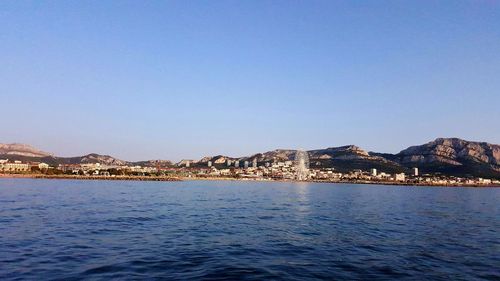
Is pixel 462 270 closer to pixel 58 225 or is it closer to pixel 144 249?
pixel 144 249

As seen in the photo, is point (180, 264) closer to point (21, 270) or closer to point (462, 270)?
point (21, 270)

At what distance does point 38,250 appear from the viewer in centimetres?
2009

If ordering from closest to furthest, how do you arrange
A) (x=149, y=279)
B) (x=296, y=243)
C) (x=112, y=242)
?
(x=149, y=279), (x=112, y=242), (x=296, y=243)

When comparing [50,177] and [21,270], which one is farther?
[50,177]

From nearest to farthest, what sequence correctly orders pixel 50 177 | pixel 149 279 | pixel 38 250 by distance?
pixel 149 279, pixel 38 250, pixel 50 177

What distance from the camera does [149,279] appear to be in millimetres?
15141

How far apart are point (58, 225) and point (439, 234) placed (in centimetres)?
3077

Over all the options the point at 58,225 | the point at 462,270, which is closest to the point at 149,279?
the point at 462,270

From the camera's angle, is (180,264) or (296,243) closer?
(180,264)

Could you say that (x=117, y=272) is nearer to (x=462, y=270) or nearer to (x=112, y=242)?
(x=112, y=242)

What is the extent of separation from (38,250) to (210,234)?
36.2 ft

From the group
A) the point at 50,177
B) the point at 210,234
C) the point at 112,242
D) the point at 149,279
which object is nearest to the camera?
the point at 149,279

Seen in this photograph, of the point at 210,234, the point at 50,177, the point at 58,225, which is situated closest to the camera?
the point at 210,234

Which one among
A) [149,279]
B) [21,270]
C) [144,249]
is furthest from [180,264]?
[21,270]
